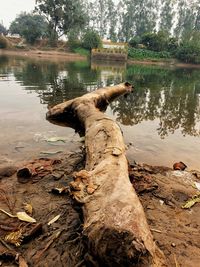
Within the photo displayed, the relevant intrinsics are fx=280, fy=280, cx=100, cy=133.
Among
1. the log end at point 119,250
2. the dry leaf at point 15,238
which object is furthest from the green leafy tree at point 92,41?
the log end at point 119,250

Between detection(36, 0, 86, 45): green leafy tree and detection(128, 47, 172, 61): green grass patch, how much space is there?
14.5 meters

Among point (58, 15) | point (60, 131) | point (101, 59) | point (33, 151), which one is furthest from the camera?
point (58, 15)

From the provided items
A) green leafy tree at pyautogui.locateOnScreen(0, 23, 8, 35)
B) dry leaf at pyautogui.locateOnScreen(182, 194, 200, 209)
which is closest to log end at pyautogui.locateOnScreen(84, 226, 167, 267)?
dry leaf at pyautogui.locateOnScreen(182, 194, 200, 209)

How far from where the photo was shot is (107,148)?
3.63m

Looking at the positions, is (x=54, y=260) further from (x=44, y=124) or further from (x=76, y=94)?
(x=76, y=94)

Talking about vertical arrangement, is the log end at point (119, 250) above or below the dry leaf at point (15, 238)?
above

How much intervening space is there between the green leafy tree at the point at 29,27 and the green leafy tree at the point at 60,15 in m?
2.77

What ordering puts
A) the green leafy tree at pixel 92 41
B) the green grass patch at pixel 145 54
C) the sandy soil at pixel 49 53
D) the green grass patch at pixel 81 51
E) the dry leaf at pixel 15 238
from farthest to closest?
1. the green leafy tree at pixel 92 41
2. the green grass patch at pixel 81 51
3. the green grass patch at pixel 145 54
4. the sandy soil at pixel 49 53
5. the dry leaf at pixel 15 238

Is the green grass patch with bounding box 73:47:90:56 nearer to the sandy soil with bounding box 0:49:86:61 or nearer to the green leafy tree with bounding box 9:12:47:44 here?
the sandy soil with bounding box 0:49:86:61

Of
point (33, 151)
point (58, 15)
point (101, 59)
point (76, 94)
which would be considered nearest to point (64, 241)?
point (33, 151)

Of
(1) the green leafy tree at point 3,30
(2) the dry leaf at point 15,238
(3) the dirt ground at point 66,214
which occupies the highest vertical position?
(1) the green leafy tree at point 3,30

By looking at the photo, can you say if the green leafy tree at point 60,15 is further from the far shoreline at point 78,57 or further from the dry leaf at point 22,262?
the dry leaf at point 22,262

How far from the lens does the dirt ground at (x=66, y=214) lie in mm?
2416

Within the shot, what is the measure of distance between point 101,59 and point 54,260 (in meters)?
47.2
